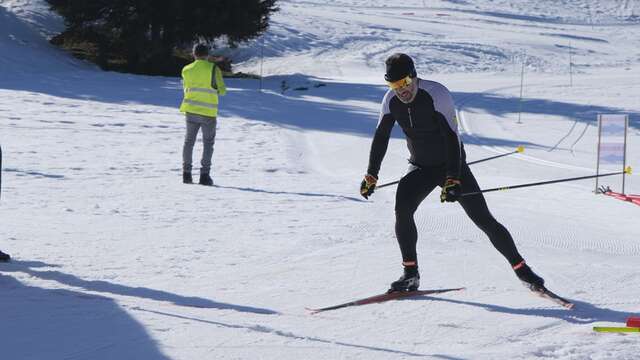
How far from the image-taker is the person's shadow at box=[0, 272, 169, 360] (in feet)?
13.6

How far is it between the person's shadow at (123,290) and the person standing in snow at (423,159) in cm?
97

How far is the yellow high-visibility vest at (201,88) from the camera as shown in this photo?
10.2 meters

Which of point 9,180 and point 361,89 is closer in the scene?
point 9,180

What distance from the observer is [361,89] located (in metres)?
24.0

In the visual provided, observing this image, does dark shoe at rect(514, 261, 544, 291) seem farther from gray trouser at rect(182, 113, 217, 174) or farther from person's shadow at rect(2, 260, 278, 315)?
gray trouser at rect(182, 113, 217, 174)

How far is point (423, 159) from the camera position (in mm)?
5531

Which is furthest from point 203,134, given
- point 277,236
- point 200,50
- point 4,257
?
point 4,257

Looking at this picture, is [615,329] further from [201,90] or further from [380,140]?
[201,90]

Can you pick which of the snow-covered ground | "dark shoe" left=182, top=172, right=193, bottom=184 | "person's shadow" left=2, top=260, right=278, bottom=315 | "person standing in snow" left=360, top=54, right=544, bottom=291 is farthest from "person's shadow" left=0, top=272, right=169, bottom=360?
"dark shoe" left=182, top=172, right=193, bottom=184

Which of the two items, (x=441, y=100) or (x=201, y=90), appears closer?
(x=441, y=100)

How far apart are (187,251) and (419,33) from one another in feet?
115

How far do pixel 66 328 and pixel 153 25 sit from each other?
23895mm

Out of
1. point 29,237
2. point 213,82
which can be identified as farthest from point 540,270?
point 213,82

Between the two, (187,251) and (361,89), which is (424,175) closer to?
(187,251)
